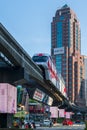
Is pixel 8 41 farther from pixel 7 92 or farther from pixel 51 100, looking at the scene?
pixel 51 100

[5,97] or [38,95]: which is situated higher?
[38,95]

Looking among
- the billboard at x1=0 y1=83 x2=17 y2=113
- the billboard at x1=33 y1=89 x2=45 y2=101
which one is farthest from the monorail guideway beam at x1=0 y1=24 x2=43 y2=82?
the billboard at x1=33 y1=89 x2=45 y2=101

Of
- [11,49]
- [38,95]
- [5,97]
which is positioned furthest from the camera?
[38,95]

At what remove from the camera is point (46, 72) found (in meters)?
99.1

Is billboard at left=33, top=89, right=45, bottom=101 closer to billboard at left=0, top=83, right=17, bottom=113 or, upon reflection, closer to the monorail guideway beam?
the monorail guideway beam

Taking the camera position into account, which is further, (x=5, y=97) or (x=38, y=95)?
(x=38, y=95)

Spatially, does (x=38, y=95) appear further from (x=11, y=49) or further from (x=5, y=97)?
(x=11, y=49)

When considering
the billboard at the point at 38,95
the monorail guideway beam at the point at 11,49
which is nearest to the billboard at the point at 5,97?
the monorail guideway beam at the point at 11,49

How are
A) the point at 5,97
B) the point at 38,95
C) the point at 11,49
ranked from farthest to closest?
1. the point at 38,95
2. the point at 5,97
3. the point at 11,49

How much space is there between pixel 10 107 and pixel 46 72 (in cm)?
4347

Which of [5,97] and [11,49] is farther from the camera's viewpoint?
[5,97]

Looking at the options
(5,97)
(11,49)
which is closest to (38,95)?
(5,97)

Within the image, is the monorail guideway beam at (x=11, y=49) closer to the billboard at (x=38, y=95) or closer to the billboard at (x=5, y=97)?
the billboard at (x=5, y=97)

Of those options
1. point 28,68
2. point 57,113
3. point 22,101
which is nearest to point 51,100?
point 57,113
